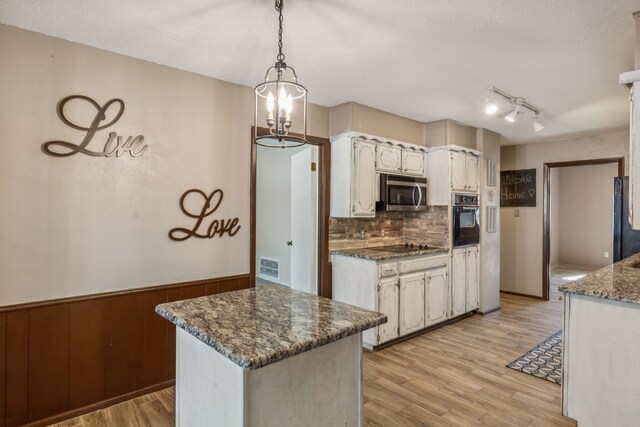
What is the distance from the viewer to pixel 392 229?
4.63 metres

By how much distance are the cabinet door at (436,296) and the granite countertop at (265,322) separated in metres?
2.44

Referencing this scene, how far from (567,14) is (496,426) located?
2.53m

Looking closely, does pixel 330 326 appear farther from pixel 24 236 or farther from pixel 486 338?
pixel 486 338

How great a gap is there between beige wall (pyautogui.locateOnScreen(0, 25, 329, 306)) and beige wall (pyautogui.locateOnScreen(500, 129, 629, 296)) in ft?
15.4

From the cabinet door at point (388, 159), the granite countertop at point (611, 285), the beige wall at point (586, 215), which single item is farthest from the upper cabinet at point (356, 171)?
the beige wall at point (586, 215)

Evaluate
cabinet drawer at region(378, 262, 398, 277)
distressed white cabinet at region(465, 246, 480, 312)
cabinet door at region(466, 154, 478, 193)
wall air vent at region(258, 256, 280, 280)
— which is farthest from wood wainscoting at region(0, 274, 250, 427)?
cabinet door at region(466, 154, 478, 193)

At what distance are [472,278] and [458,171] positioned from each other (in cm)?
141

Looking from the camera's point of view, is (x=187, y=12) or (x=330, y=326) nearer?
(x=330, y=326)

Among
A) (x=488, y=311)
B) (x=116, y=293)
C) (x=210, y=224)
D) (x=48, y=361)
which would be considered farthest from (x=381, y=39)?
(x=488, y=311)

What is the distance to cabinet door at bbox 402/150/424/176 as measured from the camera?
13.7ft

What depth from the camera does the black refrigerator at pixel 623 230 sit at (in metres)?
4.00

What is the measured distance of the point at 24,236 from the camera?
2.22 metres

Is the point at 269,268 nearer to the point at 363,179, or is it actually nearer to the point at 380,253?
the point at 380,253

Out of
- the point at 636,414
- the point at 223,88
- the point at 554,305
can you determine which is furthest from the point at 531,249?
the point at 223,88
